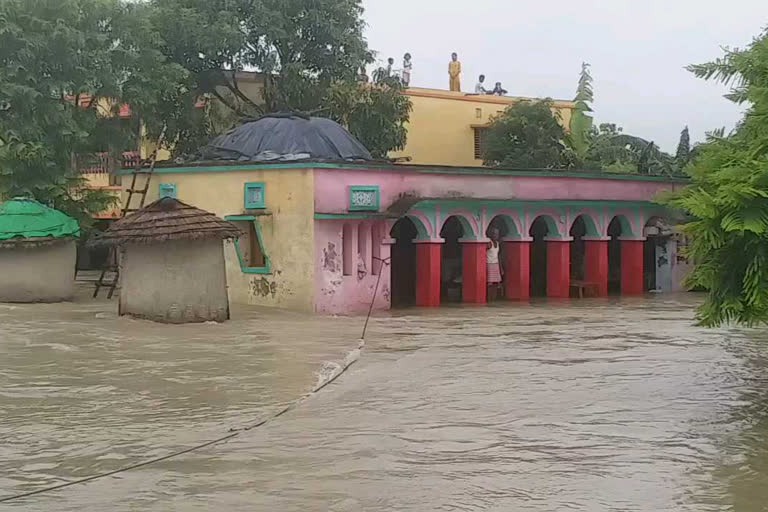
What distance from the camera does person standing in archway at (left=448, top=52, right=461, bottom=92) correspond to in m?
38.2

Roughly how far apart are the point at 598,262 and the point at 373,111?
781 cm

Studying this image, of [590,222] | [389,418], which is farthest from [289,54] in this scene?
[389,418]

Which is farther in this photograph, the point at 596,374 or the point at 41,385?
the point at 596,374

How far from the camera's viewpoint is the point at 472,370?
1320 cm

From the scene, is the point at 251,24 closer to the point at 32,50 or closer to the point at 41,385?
the point at 32,50

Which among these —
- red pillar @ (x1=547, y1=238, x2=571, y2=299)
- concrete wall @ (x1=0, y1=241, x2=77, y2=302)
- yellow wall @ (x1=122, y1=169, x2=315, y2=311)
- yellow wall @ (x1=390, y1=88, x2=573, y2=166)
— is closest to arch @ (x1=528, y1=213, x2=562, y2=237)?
red pillar @ (x1=547, y1=238, x2=571, y2=299)

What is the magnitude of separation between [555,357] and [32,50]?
14.0 m

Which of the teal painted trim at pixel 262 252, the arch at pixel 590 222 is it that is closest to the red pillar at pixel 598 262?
the arch at pixel 590 222

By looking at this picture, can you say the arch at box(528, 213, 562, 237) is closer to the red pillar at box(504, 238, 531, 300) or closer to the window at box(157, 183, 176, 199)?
the red pillar at box(504, 238, 531, 300)

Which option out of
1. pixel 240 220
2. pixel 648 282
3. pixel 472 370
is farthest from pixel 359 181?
pixel 648 282

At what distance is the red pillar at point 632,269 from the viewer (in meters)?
26.5

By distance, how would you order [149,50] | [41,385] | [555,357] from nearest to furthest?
1. [41,385]
2. [555,357]
3. [149,50]

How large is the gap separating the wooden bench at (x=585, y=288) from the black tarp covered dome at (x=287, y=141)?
5854 mm

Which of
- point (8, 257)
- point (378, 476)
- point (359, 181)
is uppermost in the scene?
point (359, 181)
